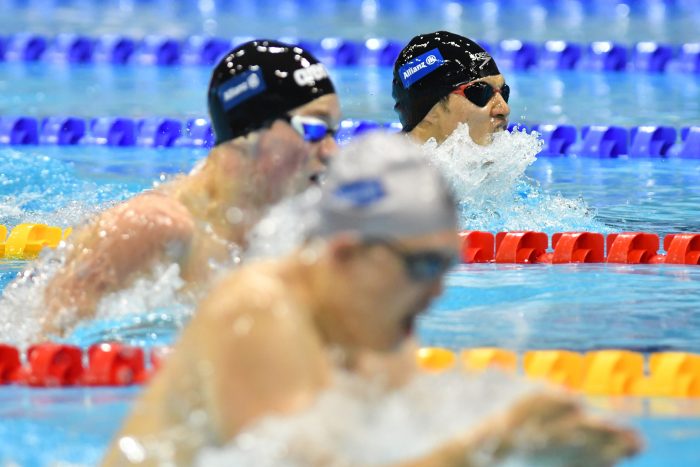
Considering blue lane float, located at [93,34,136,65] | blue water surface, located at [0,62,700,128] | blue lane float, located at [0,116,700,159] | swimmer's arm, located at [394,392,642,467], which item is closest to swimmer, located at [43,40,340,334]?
swimmer's arm, located at [394,392,642,467]

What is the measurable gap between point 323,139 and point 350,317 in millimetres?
1512

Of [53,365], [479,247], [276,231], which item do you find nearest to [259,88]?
[276,231]

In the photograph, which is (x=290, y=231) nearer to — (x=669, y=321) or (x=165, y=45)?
(x=669, y=321)

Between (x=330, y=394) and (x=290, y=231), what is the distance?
611 millimetres

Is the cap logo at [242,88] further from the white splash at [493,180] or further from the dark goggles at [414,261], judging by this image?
the white splash at [493,180]

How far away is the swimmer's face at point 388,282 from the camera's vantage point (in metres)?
1.99

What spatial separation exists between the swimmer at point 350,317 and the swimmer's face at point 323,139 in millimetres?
1332

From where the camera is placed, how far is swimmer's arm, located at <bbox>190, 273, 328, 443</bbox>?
1.96 meters

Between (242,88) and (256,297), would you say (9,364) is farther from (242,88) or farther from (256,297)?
(256,297)

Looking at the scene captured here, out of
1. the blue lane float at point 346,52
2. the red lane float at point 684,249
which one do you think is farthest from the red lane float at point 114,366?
the blue lane float at point 346,52

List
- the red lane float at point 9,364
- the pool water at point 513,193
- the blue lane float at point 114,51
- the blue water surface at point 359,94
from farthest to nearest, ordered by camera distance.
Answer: the blue lane float at point 114,51
the blue water surface at point 359,94
the red lane float at point 9,364
the pool water at point 513,193

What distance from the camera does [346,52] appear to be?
10.8 metres

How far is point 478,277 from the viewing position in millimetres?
5047

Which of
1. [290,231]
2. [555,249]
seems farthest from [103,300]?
[555,249]
